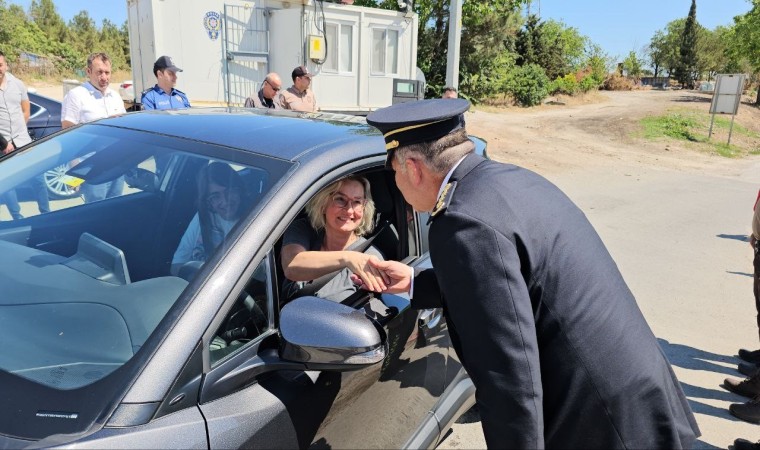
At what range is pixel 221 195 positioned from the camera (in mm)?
1757

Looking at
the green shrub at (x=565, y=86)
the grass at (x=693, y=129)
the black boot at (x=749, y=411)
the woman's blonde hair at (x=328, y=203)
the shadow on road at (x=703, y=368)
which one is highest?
the green shrub at (x=565, y=86)

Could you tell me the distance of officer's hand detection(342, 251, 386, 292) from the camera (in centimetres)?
180

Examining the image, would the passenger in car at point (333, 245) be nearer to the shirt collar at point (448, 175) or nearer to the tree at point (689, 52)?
the shirt collar at point (448, 175)

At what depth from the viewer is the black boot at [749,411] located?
131 inches

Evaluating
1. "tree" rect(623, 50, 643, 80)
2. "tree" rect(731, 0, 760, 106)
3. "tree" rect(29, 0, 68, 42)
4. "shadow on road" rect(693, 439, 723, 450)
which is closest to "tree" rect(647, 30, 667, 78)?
"tree" rect(623, 50, 643, 80)

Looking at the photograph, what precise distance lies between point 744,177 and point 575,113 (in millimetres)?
15410

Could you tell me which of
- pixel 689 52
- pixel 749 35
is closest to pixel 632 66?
pixel 689 52

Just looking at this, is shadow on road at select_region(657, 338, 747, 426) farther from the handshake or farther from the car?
the handshake

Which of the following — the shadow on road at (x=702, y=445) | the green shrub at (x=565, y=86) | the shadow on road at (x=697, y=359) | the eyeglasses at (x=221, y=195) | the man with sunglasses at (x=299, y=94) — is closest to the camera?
the eyeglasses at (x=221, y=195)

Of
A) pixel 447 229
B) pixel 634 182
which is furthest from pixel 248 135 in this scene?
pixel 634 182

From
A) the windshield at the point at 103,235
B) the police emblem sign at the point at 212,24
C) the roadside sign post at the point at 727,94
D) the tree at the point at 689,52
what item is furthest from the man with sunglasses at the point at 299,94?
the tree at the point at 689,52

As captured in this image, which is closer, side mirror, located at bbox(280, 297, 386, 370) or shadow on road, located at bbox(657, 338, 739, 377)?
side mirror, located at bbox(280, 297, 386, 370)

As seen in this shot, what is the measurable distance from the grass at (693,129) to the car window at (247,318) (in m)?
22.2

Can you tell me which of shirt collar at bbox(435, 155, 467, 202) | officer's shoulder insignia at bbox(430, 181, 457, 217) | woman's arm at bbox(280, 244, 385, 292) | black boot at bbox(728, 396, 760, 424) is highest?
shirt collar at bbox(435, 155, 467, 202)
